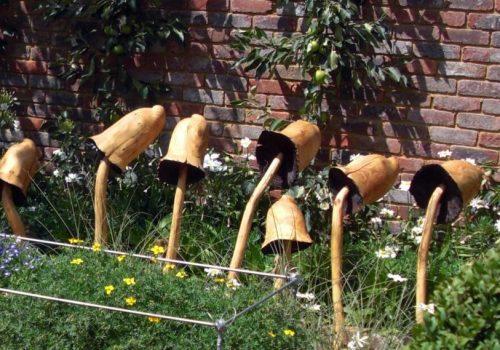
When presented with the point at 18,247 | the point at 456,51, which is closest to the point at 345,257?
the point at 456,51

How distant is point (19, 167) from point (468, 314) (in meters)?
2.70

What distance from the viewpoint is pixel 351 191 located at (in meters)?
4.43

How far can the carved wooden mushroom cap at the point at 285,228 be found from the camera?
445 centimetres

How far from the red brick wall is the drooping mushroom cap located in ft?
3.04

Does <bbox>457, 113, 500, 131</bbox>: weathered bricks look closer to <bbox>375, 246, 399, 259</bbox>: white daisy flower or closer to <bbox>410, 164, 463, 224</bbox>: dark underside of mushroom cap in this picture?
<bbox>375, 246, 399, 259</bbox>: white daisy flower

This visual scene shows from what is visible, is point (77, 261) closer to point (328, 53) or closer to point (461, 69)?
point (328, 53)

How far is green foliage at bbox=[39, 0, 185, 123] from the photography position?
5.95 meters

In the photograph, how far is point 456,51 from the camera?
5398 mm

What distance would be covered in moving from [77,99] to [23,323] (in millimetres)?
2824

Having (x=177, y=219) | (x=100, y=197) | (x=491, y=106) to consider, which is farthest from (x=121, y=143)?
(x=491, y=106)

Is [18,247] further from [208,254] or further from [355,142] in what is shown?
[355,142]

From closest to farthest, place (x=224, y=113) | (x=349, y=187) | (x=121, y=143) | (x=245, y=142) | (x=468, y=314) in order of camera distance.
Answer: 1. (x=468, y=314)
2. (x=349, y=187)
3. (x=121, y=143)
4. (x=245, y=142)
5. (x=224, y=113)

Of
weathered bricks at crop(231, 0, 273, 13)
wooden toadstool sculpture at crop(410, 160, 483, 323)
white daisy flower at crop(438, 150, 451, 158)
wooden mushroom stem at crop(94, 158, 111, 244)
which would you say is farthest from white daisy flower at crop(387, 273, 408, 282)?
weathered bricks at crop(231, 0, 273, 13)

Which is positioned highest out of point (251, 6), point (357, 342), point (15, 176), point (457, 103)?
point (251, 6)
